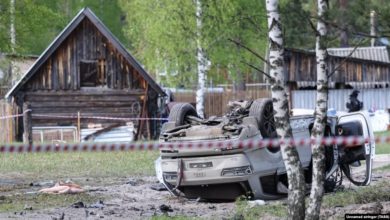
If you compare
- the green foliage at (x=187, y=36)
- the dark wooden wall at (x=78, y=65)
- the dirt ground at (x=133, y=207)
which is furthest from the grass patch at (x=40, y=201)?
the dark wooden wall at (x=78, y=65)

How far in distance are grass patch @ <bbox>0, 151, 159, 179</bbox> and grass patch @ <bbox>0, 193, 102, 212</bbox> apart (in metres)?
3.75

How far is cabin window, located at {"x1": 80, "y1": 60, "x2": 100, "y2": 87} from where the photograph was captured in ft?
109

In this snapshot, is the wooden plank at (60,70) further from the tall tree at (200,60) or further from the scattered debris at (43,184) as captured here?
the scattered debris at (43,184)

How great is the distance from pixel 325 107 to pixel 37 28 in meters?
10.0

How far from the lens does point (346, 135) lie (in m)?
13.0

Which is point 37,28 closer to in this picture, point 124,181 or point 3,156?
point 124,181

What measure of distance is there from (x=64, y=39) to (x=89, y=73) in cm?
201

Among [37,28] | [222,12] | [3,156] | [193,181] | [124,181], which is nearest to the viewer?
[193,181]

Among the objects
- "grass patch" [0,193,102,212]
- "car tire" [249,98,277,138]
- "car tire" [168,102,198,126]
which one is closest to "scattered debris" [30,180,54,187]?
"grass patch" [0,193,102,212]

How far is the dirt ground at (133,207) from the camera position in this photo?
10.6 metres

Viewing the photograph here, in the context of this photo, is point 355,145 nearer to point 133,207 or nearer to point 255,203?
point 255,203

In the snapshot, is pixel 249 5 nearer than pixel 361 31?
No

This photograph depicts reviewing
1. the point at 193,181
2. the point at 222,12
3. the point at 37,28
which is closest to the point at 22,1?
the point at 37,28

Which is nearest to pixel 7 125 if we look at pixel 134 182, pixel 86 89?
pixel 86 89
